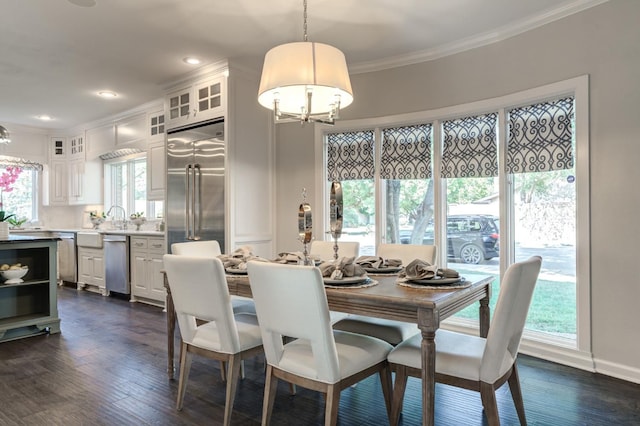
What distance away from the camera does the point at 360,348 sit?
6.66 ft

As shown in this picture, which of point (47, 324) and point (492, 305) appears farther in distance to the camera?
point (47, 324)

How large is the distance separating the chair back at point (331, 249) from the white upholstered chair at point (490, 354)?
1.12 meters

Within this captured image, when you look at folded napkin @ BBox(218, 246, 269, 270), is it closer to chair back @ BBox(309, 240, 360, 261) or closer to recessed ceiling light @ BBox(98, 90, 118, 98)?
chair back @ BBox(309, 240, 360, 261)

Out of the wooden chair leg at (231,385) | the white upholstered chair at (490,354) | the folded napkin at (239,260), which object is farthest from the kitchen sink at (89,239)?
the white upholstered chair at (490,354)

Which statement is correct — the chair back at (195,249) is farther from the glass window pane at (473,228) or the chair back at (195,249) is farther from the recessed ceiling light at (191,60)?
the glass window pane at (473,228)

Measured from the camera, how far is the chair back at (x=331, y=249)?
3.18 meters

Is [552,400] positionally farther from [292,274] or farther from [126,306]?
[126,306]

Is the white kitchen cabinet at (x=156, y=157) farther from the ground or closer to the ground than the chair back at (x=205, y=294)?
farther from the ground

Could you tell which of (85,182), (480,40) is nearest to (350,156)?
(480,40)

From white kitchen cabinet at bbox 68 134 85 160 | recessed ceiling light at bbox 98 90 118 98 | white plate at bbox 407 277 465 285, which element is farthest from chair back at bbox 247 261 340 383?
white kitchen cabinet at bbox 68 134 85 160

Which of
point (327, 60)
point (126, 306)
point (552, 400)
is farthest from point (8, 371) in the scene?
point (552, 400)

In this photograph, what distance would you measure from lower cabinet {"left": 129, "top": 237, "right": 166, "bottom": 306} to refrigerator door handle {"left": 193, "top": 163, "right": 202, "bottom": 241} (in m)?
0.70

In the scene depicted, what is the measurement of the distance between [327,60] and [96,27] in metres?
2.20

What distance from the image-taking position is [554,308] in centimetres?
334
